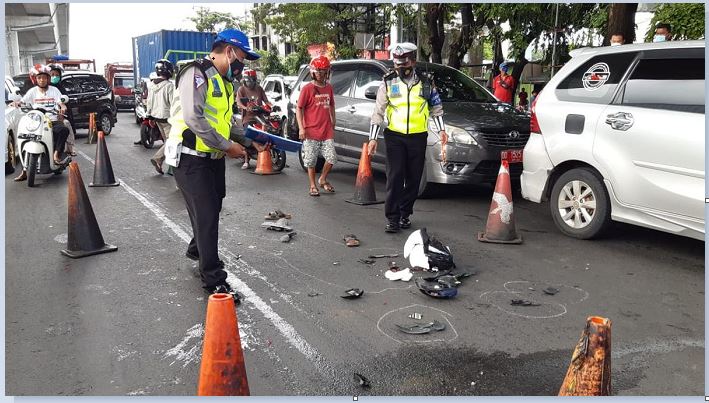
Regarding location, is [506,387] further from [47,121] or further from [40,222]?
[47,121]

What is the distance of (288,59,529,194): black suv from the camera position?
7.55m

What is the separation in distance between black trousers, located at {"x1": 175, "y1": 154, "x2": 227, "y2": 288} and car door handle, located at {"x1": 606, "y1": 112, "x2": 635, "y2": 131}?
11.5 feet

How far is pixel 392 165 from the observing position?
655cm

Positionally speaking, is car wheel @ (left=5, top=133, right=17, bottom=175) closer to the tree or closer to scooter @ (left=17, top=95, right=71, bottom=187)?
→ scooter @ (left=17, top=95, right=71, bottom=187)

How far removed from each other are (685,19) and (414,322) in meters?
10.1

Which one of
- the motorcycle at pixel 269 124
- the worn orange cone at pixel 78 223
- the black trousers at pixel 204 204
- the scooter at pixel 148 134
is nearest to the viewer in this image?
the black trousers at pixel 204 204

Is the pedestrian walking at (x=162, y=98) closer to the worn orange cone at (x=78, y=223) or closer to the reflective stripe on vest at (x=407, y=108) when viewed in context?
the worn orange cone at (x=78, y=223)

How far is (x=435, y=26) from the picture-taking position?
17062 millimetres

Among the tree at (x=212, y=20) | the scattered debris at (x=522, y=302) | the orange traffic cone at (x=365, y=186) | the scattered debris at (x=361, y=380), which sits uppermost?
the tree at (x=212, y=20)

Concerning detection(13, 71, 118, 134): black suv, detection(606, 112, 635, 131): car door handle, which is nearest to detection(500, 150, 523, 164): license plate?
detection(606, 112, 635, 131): car door handle

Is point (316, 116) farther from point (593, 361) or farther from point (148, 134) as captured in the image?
point (148, 134)

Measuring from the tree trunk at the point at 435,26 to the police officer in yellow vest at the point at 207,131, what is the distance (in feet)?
43.5

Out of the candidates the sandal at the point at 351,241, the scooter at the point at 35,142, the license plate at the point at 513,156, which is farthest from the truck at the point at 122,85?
the sandal at the point at 351,241

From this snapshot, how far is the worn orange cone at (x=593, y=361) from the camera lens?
2533 mm
